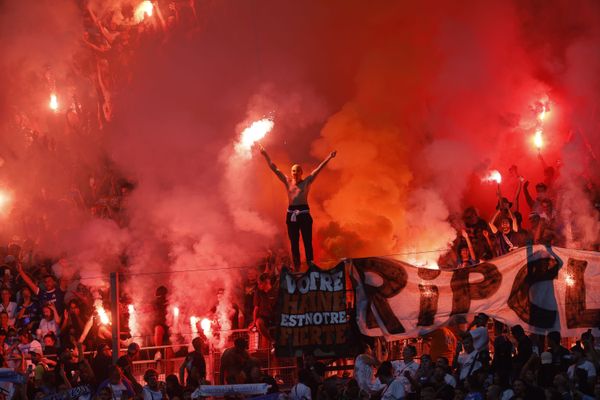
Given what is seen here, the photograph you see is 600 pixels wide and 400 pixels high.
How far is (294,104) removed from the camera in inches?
907

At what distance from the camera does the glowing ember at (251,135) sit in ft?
66.3

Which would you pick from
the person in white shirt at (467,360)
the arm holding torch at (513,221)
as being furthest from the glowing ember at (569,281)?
the arm holding torch at (513,221)


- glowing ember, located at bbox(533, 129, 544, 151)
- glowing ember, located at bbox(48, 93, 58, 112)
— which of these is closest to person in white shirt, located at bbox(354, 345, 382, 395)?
glowing ember, located at bbox(533, 129, 544, 151)

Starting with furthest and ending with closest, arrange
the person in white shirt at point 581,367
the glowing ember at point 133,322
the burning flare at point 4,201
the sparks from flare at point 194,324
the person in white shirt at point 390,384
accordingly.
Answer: the burning flare at point 4,201 < the glowing ember at point 133,322 < the sparks from flare at point 194,324 < the person in white shirt at point 390,384 < the person in white shirt at point 581,367

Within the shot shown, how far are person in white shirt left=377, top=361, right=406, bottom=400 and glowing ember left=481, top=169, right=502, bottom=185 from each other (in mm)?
8268

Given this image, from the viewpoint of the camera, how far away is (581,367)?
12.6 m

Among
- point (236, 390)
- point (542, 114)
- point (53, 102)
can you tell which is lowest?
point (236, 390)

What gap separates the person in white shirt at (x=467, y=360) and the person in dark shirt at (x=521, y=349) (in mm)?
458

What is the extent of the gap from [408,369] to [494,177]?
839cm

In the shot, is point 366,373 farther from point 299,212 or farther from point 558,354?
point 299,212

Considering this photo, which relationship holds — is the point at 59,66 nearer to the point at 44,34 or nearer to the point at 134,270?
the point at 44,34

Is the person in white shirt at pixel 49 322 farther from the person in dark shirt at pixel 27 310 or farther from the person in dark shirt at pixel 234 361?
the person in dark shirt at pixel 234 361

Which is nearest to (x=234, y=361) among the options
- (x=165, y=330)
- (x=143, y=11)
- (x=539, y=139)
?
(x=165, y=330)

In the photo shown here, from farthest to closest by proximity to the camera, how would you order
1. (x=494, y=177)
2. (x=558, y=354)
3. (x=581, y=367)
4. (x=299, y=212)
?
(x=494, y=177) < (x=299, y=212) < (x=558, y=354) < (x=581, y=367)
